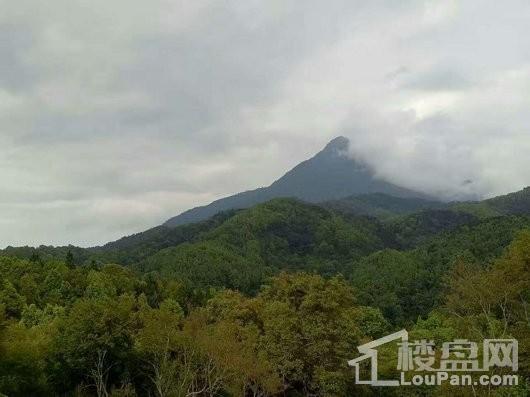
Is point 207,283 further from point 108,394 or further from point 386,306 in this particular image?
point 108,394

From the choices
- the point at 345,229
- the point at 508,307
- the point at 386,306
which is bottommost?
the point at 386,306

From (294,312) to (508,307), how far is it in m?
14.3

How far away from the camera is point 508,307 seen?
33344 mm

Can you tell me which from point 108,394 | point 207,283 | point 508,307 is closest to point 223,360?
point 108,394

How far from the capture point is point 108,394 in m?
30.5

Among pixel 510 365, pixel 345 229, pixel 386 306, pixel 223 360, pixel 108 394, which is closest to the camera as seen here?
pixel 510 365

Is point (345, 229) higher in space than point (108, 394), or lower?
higher

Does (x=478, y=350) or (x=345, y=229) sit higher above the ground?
(x=345, y=229)

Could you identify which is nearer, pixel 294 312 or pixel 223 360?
pixel 223 360

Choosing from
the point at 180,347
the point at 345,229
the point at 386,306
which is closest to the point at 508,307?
the point at 180,347

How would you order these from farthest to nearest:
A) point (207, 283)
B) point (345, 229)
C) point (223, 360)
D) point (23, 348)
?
point (345, 229) < point (207, 283) < point (223, 360) < point (23, 348)

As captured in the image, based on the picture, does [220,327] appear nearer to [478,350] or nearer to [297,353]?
[297,353]

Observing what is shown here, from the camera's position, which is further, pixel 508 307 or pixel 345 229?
pixel 345 229

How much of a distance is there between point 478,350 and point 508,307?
1071 centimetres
